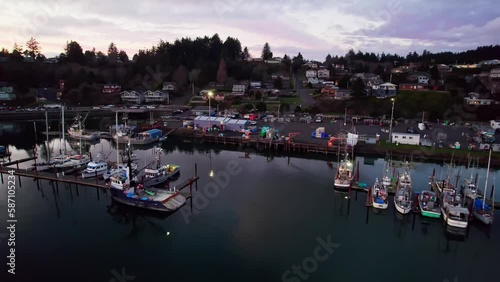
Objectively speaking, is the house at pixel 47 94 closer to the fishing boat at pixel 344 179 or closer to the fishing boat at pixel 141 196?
the fishing boat at pixel 141 196

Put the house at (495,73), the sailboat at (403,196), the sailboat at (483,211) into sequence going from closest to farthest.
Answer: the sailboat at (483,211) → the sailboat at (403,196) → the house at (495,73)

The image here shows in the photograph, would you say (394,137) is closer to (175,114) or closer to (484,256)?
(484,256)

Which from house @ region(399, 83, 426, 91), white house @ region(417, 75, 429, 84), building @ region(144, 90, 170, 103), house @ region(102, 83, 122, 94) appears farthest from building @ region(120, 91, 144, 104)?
white house @ region(417, 75, 429, 84)

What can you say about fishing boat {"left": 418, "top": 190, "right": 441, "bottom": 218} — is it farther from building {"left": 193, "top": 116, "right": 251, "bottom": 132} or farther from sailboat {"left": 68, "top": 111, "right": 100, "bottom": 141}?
sailboat {"left": 68, "top": 111, "right": 100, "bottom": 141}

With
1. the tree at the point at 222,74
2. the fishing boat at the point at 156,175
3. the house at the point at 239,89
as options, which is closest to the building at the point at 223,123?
the fishing boat at the point at 156,175

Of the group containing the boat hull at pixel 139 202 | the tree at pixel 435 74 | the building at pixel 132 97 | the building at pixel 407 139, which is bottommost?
the boat hull at pixel 139 202

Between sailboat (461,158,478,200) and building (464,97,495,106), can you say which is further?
building (464,97,495,106)

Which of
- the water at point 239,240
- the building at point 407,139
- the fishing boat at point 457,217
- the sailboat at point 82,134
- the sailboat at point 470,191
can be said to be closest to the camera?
the water at point 239,240

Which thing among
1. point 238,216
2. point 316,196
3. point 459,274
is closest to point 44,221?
point 238,216
